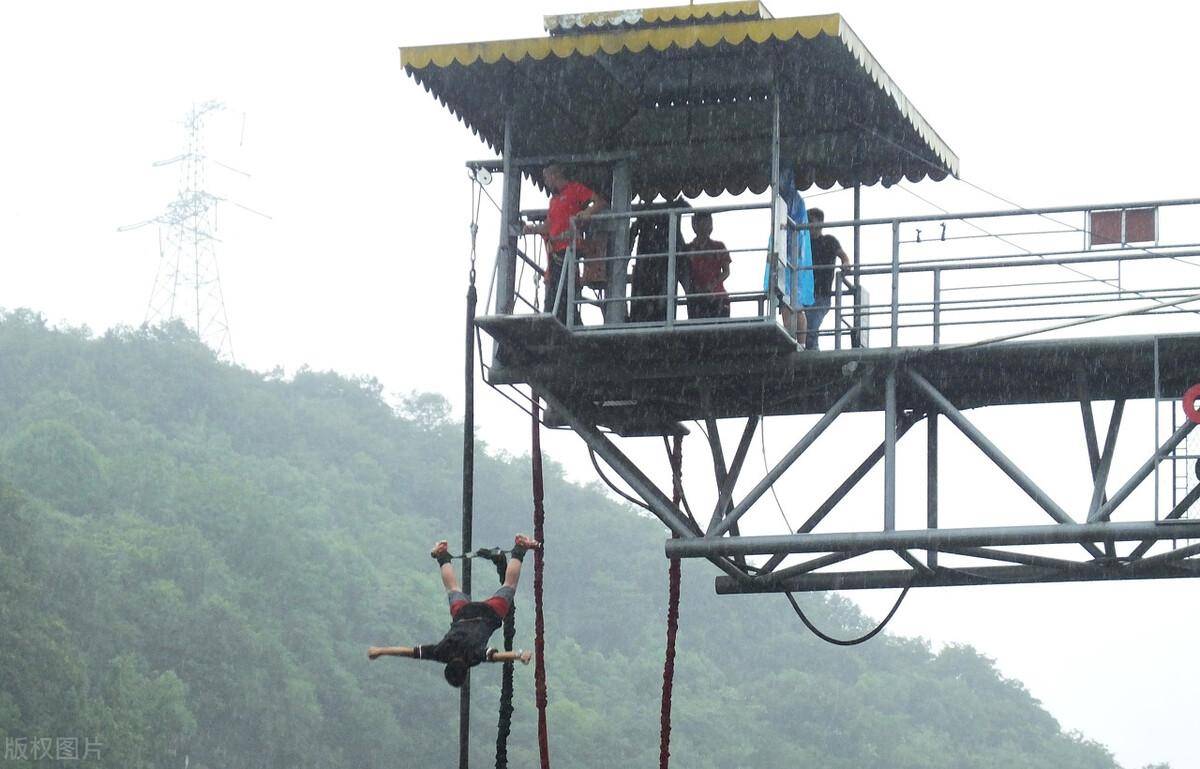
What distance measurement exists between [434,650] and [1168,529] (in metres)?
5.40

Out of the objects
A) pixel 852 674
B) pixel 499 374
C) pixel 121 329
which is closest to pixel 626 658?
pixel 852 674

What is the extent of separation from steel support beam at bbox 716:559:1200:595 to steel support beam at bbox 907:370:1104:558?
21 centimetres

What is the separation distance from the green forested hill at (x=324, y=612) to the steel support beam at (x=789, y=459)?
215 ft

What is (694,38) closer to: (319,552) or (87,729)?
(87,729)

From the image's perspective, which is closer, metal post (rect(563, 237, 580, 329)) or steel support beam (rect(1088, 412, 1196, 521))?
steel support beam (rect(1088, 412, 1196, 521))

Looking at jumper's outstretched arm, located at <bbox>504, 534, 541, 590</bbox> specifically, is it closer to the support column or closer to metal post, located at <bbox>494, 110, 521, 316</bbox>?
metal post, located at <bbox>494, 110, 521, 316</bbox>

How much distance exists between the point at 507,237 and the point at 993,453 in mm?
4394

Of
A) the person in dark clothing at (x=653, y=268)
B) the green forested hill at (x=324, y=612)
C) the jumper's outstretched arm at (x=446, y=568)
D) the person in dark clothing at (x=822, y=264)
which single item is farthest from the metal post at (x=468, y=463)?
the green forested hill at (x=324, y=612)

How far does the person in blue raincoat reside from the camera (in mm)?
15828

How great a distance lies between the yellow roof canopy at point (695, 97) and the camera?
16.0 m

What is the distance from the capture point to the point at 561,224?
16375mm

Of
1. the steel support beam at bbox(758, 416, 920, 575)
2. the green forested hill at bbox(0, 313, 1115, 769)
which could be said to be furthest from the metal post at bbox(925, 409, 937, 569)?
the green forested hill at bbox(0, 313, 1115, 769)

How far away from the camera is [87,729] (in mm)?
82938

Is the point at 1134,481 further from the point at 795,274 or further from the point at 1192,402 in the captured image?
the point at 795,274
